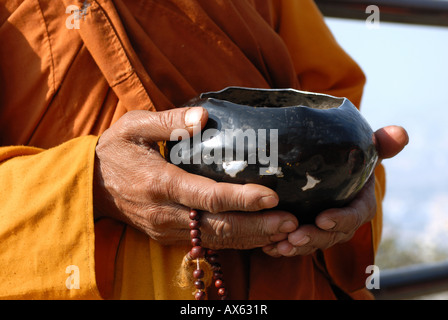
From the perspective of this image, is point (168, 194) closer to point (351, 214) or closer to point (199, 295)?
point (199, 295)

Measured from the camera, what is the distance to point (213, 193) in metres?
0.86

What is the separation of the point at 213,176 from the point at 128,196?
0.58 feet

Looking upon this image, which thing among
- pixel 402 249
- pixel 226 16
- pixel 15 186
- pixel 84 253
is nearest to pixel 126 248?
pixel 84 253

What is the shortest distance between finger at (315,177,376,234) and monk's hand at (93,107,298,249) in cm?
6

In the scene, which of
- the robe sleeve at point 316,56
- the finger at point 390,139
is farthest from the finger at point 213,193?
the robe sleeve at point 316,56

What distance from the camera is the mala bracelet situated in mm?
909

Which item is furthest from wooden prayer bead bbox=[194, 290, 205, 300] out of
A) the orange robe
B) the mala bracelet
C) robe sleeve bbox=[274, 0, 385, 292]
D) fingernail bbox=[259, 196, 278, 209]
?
robe sleeve bbox=[274, 0, 385, 292]

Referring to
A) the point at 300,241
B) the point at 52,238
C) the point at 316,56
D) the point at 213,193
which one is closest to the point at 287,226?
the point at 300,241

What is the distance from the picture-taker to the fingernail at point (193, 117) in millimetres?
868

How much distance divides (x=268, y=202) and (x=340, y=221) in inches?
6.7

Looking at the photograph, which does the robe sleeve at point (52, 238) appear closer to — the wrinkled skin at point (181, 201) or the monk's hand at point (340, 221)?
the wrinkled skin at point (181, 201)

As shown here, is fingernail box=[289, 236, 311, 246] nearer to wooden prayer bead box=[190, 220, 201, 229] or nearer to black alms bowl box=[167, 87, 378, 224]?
black alms bowl box=[167, 87, 378, 224]

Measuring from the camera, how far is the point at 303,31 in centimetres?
140

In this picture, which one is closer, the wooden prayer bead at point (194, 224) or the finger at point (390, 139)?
the wooden prayer bead at point (194, 224)
